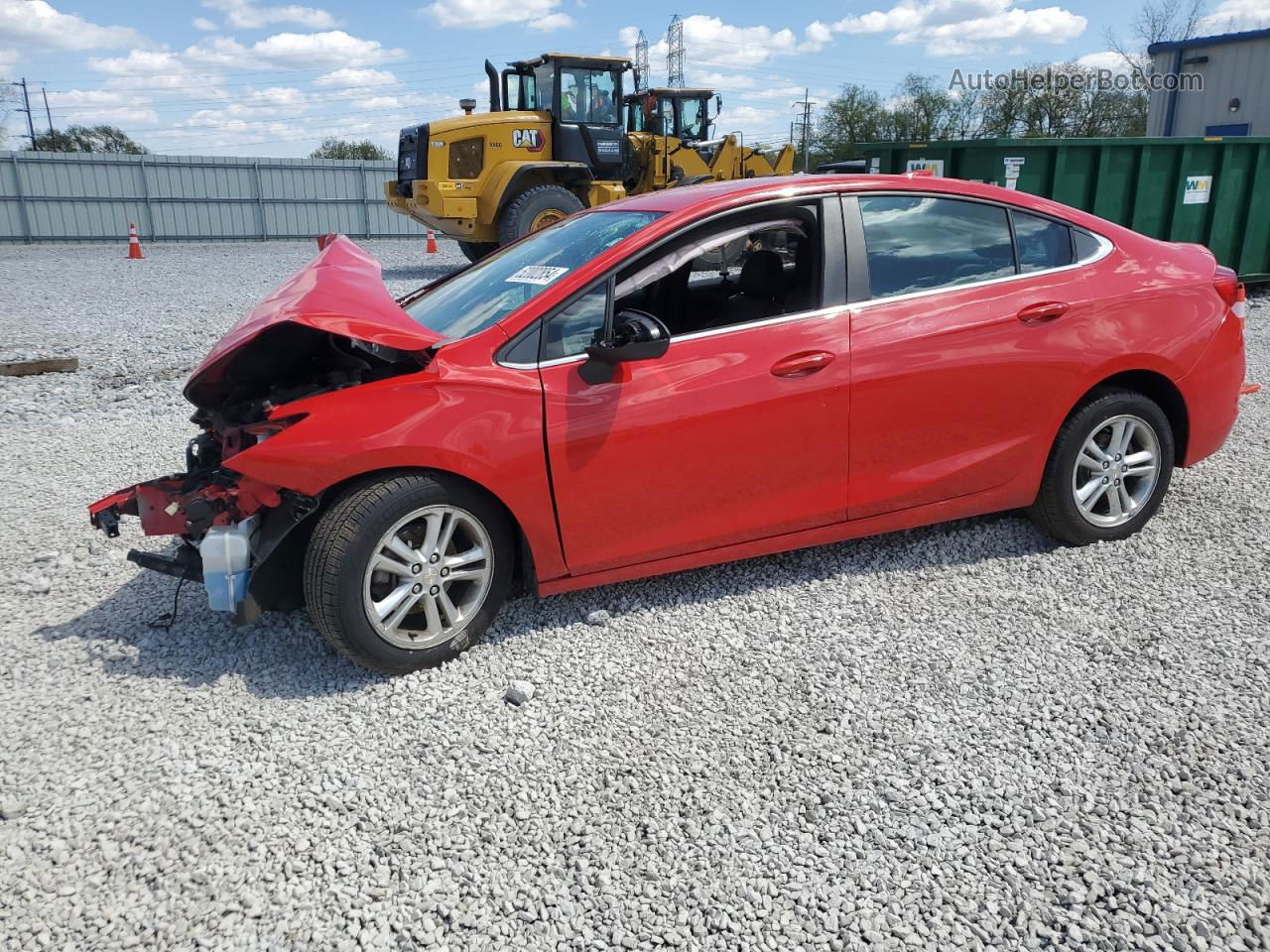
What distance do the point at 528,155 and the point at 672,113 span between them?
3254 millimetres

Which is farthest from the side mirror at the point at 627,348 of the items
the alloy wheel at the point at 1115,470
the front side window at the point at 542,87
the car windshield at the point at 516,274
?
the front side window at the point at 542,87

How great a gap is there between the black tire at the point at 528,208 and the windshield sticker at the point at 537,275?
37.9ft

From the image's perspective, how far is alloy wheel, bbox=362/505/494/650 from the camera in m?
3.20

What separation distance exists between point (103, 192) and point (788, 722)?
28361mm

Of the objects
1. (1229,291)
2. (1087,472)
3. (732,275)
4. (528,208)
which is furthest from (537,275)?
(528,208)

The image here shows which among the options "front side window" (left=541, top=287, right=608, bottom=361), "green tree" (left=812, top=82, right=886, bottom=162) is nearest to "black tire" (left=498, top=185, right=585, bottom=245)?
"front side window" (left=541, top=287, right=608, bottom=361)

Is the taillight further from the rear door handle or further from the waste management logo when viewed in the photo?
the waste management logo

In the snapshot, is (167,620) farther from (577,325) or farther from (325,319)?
(577,325)

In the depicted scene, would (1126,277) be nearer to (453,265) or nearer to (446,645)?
(446,645)

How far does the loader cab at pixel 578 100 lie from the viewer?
1533 cm

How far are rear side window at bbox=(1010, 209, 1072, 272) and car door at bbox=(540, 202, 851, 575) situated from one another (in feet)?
2.94

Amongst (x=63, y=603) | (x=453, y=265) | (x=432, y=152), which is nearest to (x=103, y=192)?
(x=453, y=265)

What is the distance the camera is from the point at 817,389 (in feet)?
11.8

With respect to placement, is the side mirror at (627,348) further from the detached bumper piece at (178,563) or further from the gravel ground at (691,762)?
the detached bumper piece at (178,563)
